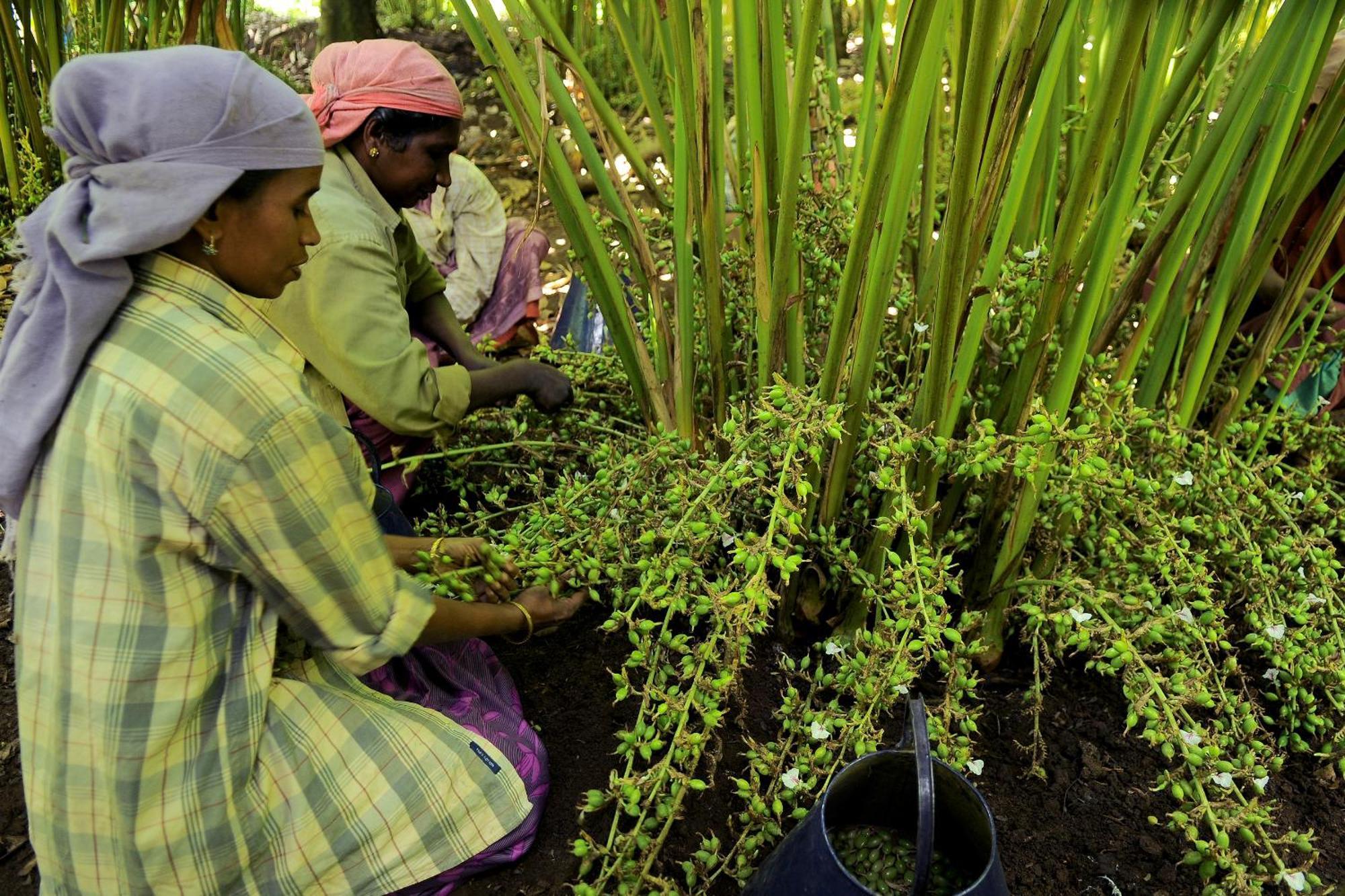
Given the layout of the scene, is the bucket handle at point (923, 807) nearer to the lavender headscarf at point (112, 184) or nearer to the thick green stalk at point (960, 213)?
the thick green stalk at point (960, 213)

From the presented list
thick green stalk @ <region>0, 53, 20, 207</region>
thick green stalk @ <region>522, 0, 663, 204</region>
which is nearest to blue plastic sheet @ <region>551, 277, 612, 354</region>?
thick green stalk @ <region>522, 0, 663, 204</region>

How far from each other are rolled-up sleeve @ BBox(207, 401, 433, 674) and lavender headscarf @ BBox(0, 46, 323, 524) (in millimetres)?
234

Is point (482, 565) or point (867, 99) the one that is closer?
point (482, 565)

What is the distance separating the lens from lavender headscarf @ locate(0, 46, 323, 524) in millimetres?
1098

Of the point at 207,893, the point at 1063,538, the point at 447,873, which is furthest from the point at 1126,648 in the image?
the point at 207,893

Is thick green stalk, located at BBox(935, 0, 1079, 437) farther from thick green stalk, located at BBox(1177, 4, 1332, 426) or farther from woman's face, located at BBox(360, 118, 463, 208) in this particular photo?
woman's face, located at BBox(360, 118, 463, 208)

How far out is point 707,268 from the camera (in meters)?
1.64

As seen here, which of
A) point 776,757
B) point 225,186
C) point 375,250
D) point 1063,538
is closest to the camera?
point 225,186

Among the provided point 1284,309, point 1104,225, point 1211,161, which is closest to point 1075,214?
point 1104,225

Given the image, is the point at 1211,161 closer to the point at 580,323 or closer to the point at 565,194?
the point at 565,194

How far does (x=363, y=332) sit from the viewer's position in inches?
74.3

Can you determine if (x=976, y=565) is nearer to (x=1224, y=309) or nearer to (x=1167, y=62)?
(x=1224, y=309)

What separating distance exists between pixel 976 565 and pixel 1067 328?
46cm

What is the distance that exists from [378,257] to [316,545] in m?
0.83
